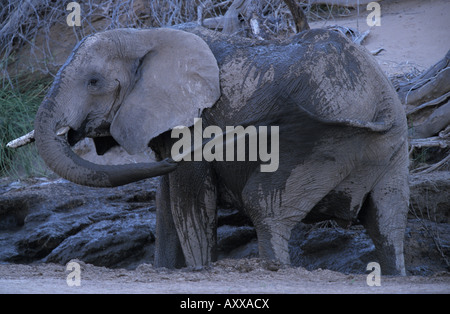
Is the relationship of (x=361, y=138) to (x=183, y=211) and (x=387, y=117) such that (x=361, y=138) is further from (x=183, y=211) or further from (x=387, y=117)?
(x=183, y=211)

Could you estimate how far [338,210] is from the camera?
5418mm

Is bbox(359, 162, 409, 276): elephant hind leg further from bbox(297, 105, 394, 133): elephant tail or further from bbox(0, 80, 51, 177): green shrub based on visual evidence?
bbox(0, 80, 51, 177): green shrub

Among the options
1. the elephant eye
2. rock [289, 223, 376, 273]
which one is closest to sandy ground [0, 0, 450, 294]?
the elephant eye

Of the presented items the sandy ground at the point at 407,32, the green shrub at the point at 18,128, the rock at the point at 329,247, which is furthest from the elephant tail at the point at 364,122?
the green shrub at the point at 18,128

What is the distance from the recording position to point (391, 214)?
538 centimetres

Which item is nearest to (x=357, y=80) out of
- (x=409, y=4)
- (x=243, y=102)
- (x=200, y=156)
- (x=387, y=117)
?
(x=387, y=117)

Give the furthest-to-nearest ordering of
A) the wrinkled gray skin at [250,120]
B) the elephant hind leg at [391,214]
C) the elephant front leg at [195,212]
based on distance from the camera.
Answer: the elephant front leg at [195,212], the elephant hind leg at [391,214], the wrinkled gray skin at [250,120]

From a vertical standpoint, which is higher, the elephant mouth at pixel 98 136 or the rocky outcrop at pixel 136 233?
the elephant mouth at pixel 98 136

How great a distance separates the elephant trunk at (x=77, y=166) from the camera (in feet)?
16.3

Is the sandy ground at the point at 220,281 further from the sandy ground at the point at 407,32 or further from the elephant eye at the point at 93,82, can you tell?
the sandy ground at the point at 407,32

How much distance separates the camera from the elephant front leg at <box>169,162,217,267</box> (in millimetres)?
5551

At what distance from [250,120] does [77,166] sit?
3.75ft

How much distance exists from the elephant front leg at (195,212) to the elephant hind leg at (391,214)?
1.10 meters

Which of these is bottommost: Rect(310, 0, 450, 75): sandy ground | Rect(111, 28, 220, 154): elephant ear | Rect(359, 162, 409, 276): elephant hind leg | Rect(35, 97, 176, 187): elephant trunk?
Rect(359, 162, 409, 276): elephant hind leg
